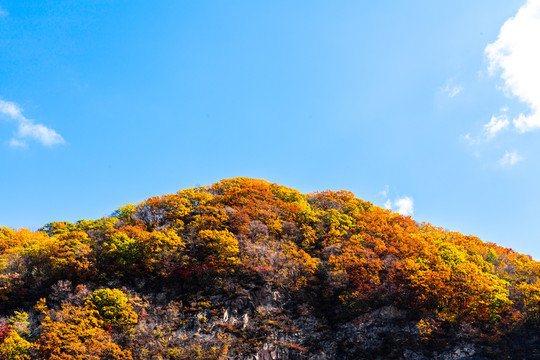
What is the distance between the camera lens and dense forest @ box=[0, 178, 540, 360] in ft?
57.6

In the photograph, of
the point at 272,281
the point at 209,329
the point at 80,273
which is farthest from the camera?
the point at 272,281

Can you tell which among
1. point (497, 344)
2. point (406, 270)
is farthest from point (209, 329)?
point (497, 344)

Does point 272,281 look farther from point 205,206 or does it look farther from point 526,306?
point 526,306

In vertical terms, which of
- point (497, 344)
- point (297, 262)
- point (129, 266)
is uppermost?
point (297, 262)

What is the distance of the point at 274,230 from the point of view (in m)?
25.1

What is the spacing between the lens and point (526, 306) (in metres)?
18.6

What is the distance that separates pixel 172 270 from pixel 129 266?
289cm

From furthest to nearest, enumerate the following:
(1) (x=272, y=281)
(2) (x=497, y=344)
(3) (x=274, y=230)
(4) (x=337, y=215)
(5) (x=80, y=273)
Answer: (4) (x=337, y=215), (3) (x=274, y=230), (1) (x=272, y=281), (5) (x=80, y=273), (2) (x=497, y=344)

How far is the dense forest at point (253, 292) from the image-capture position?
17562 millimetres

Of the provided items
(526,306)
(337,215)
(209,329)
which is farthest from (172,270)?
(526,306)

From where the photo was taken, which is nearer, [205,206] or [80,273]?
[80,273]

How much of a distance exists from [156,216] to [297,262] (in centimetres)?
1194

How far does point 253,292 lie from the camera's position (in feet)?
69.3

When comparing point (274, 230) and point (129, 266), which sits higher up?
point (274, 230)
